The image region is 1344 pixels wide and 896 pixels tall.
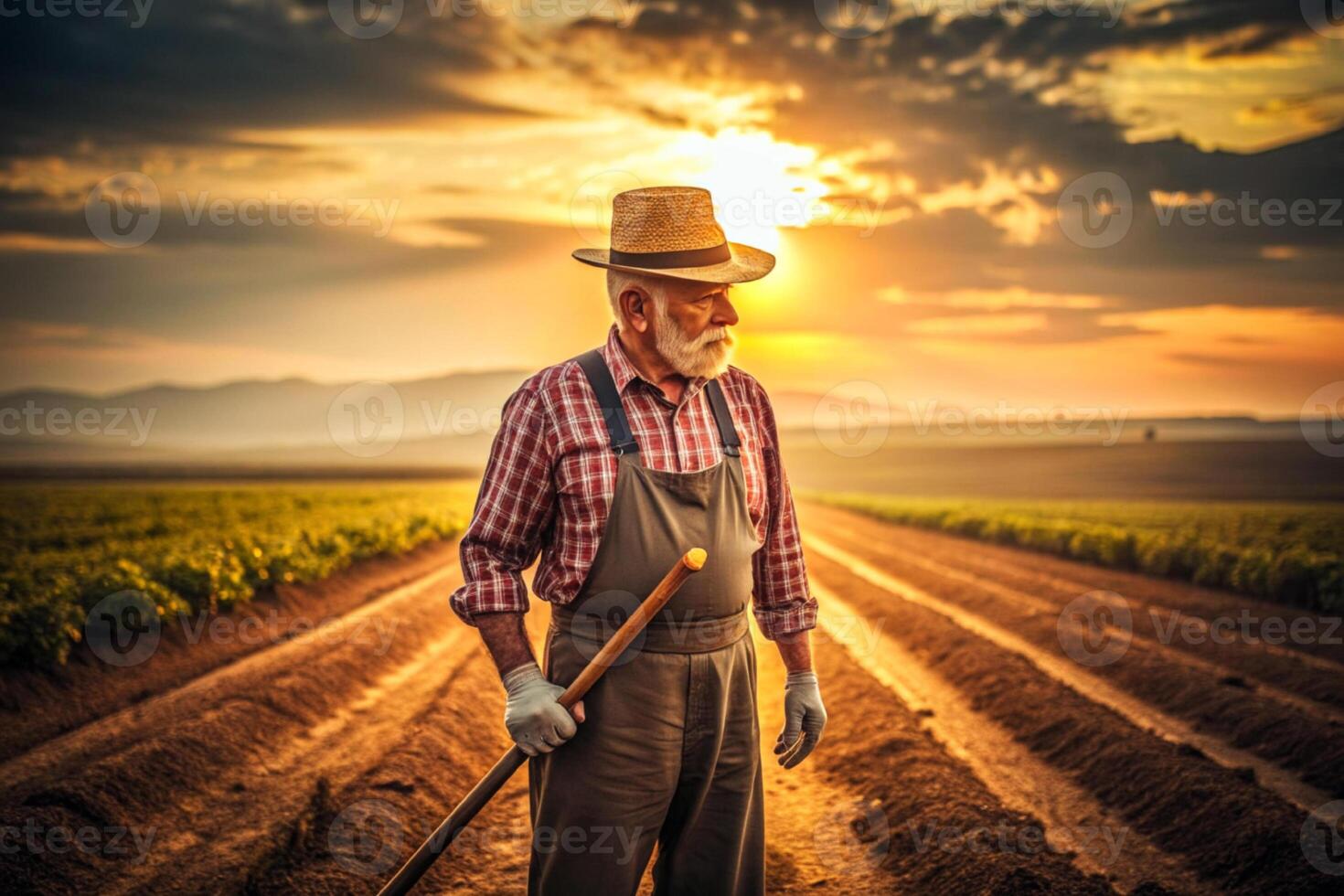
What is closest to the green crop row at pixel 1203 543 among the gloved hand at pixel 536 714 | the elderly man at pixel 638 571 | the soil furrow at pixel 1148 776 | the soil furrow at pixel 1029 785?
the soil furrow at pixel 1148 776

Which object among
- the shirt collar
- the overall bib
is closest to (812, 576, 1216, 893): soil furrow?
the overall bib

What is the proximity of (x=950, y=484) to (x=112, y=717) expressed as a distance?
72692 millimetres

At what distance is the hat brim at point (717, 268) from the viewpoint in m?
2.89

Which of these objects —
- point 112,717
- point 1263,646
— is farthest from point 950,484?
point 112,717

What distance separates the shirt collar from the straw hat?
246 mm

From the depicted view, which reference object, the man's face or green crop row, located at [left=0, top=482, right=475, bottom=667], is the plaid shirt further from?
green crop row, located at [left=0, top=482, right=475, bottom=667]

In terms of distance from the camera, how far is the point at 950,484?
244ft

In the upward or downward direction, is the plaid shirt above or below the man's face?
below

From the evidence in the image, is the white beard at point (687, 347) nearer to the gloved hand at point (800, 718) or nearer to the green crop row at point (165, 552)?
the gloved hand at point (800, 718)

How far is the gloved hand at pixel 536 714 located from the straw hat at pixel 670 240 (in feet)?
4.40

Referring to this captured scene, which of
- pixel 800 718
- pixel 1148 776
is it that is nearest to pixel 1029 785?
pixel 1148 776

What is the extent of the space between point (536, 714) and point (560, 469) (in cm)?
74

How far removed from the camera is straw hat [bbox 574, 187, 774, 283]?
2951mm

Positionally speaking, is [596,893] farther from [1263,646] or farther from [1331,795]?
[1263,646]
